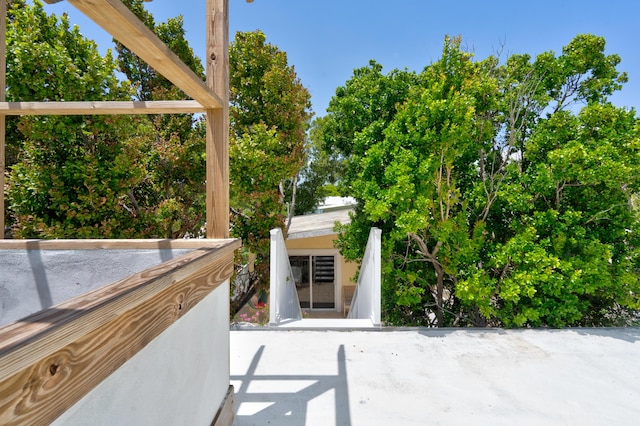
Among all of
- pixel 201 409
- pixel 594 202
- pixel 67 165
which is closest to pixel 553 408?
pixel 201 409

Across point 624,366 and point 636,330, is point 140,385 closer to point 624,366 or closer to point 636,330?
point 624,366

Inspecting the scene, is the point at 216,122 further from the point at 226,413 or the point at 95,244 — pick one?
the point at 226,413

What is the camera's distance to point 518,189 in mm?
3973

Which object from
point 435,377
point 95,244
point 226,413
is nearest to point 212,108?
point 95,244

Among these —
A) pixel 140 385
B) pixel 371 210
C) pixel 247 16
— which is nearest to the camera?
pixel 140 385

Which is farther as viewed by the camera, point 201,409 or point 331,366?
point 331,366

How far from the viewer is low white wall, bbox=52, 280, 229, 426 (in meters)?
0.80

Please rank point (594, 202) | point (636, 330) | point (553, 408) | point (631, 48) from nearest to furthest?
point (553, 408)
point (636, 330)
point (594, 202)
point (631, 48)

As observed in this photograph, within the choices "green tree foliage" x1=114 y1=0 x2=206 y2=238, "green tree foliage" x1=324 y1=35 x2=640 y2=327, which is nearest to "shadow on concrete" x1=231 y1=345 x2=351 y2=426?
"green tree foliage" x1=324 y1=35 x2=640 y2=327

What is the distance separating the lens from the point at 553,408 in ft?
6.63

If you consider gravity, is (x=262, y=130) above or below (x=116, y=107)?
above

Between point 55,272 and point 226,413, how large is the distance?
49.3 inches

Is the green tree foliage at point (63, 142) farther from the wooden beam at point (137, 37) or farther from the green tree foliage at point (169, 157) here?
the wooden beam at point (137, 37)

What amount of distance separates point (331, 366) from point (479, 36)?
17.6 ft
